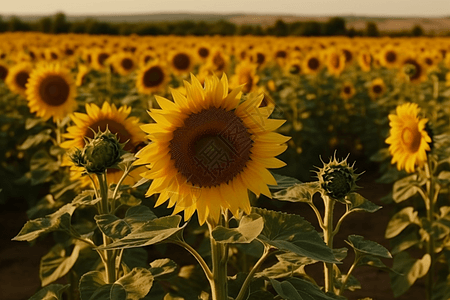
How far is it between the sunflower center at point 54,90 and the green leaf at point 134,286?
3.68m

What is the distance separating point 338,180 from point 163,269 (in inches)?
32.3

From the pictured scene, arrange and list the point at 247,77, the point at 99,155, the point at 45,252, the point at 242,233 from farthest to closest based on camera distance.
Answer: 1. the point at 247,77
2. the point at 45,252
3. the point at 99,155
4. the point at 242,233

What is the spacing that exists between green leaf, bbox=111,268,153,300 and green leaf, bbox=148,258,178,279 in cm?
12

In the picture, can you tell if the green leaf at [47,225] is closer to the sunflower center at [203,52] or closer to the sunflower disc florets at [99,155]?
the sunflower disc florets at [99,155]

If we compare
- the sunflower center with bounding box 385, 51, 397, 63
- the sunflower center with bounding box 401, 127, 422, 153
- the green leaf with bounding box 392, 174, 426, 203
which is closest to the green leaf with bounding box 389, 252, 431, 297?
the green leaf with bounding box 392, 174, 426, 203

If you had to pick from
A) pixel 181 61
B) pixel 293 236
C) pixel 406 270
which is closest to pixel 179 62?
pixel 181 61

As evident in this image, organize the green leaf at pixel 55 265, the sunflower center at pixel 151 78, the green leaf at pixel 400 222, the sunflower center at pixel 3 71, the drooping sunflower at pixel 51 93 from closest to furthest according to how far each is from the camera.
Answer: the green leaf at pixel 55 265, the green leaf at pixel 400 222, the drooping sunflower at pixel 51 93, the sunflower center at pixel 151 78, the sunflower center at pixel 3 71

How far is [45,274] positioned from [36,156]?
1648mm

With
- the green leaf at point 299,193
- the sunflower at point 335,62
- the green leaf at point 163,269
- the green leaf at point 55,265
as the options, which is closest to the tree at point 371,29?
the sunflower at point 335,62

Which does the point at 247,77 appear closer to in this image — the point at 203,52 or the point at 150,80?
the point at 150,80

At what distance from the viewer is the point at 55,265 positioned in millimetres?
3455

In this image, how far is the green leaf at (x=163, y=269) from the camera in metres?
2.17

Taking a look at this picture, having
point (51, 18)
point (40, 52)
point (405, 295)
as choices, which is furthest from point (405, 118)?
point (51, 18)

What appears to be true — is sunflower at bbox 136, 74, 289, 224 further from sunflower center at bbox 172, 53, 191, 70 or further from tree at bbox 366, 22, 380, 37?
tree at bbox 366, 22, 380, 37
